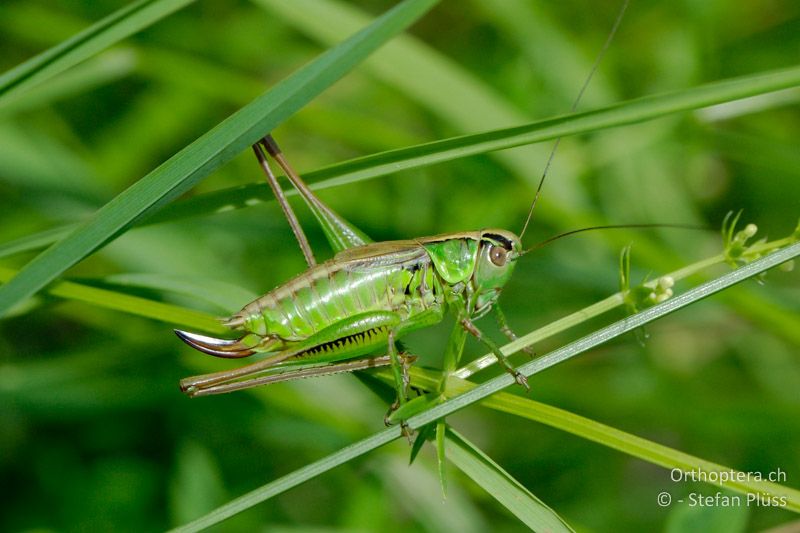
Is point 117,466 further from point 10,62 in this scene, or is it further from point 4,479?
point 10,62

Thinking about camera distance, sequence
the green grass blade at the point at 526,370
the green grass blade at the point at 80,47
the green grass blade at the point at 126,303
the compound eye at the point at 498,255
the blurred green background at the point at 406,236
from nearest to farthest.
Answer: the green grass blade at the point at 526,370 < the green grass blade at the point at 80,47 < the green grass blade at the point at 126,303 < the compound eye at the point at 498,255 < the blurred green background at the point at 406,236

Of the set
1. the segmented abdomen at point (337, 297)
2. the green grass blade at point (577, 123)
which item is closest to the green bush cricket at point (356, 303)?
the segmented abdomen at point (337, 297)

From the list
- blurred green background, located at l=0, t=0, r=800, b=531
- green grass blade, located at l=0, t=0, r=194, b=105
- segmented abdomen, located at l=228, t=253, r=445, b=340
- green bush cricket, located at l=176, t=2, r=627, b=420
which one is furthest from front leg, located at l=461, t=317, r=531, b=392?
blurred green background, located at l=0, t=0, r=800, b=531

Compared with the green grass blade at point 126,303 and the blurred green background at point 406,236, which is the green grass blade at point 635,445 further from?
the blurred green background at point 406,236

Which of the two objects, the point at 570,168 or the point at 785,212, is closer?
the point at 570,168

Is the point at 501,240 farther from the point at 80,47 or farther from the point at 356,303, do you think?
the point at 80,47

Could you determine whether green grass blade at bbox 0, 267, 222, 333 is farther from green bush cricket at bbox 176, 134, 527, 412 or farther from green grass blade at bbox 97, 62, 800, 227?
green grass blade at bbox 97, 62, 800, 227

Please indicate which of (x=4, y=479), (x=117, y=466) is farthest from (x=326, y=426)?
(x=4, y=479)
